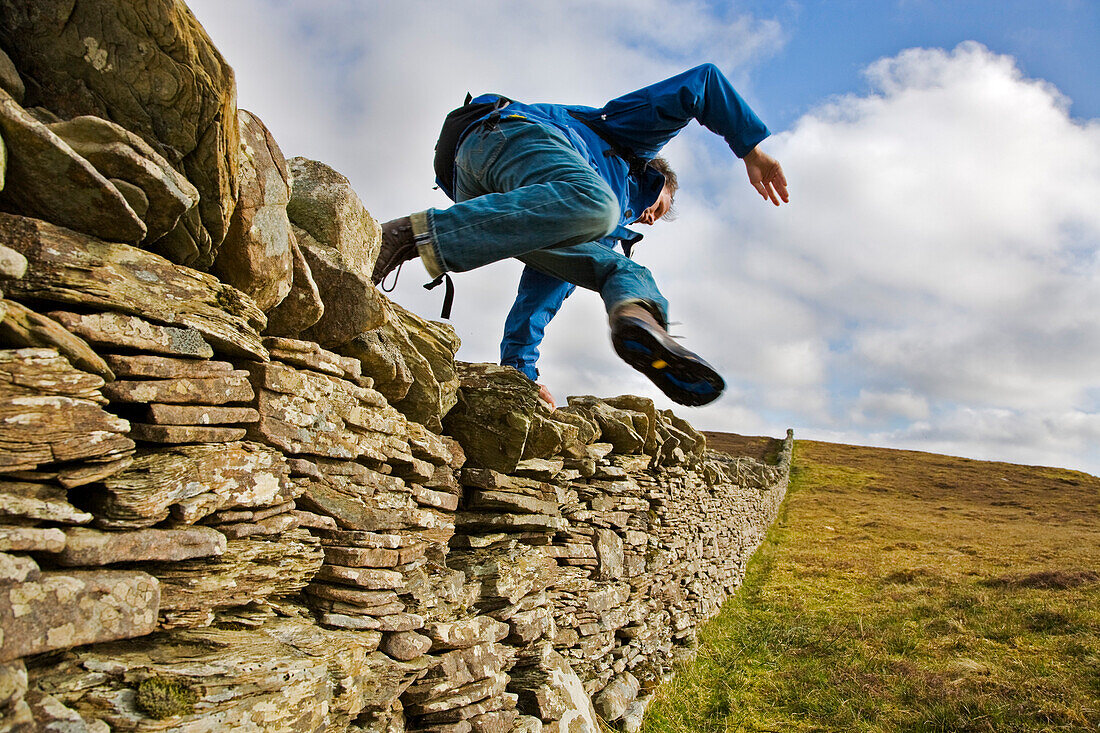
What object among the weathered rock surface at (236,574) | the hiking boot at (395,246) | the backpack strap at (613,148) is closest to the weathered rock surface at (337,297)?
the hiking boot at (395,246)

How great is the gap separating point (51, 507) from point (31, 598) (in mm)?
241

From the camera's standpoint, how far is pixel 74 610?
176cm

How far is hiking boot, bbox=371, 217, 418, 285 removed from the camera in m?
3.11

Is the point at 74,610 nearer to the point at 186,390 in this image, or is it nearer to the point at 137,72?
the point at 186,390

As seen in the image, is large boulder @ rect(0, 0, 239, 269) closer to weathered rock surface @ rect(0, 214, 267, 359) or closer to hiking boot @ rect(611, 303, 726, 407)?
weathered rock surface @ rect(0, 214, 267, 359)

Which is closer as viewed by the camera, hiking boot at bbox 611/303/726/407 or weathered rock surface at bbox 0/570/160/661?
weathered rock surface at bbox 0/570/160/661

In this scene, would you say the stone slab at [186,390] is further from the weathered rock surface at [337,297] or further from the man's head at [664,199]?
the man's head at [664,199]

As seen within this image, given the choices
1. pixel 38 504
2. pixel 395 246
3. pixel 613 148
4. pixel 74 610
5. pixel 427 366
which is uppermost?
pixel 613 148

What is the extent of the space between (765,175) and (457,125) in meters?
1.78

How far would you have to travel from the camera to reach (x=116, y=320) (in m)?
2.03

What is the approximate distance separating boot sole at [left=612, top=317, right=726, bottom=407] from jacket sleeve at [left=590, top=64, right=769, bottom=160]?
1.39 meters

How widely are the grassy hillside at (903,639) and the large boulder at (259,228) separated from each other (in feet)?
17.6

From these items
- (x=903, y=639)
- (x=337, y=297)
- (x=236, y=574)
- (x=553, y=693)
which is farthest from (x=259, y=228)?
(x=903, y=639)

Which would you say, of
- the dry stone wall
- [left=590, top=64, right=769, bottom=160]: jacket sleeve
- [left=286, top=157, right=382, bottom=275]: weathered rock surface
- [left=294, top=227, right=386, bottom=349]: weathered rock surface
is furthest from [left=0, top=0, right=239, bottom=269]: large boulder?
[left=590, top=64, right=769, bottom=160]: jacket sleeve
